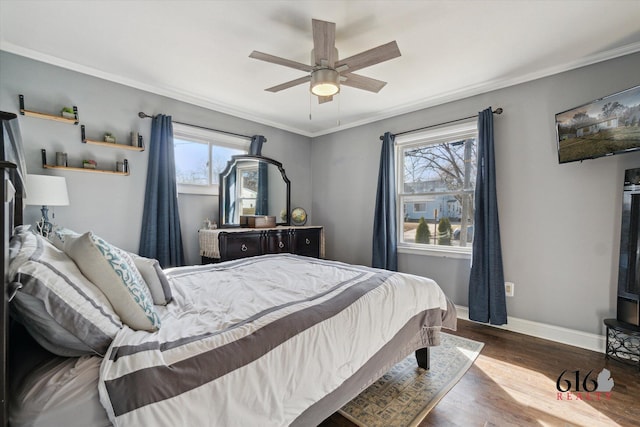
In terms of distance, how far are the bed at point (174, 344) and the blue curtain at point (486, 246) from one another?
168cm

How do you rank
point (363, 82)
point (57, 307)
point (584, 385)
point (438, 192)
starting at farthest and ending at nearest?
1. point (438, 192)
2. point (363, 82)
3. point (584, 385)
4. point (57, 307)

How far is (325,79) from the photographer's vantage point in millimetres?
2018

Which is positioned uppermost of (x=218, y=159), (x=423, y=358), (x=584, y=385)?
(x=218, y=159)

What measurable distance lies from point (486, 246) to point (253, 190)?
293cm

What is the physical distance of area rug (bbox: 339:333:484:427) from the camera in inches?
62.0

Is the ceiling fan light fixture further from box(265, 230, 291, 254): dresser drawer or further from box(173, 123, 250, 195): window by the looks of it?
box(265, 230, 291, 254): dresser drawer

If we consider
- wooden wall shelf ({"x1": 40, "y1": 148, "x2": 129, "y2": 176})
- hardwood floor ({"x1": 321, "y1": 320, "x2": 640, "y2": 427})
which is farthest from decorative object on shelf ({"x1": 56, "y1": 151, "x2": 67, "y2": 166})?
hardwood floor ({"x1": 321, "y1": 320, "x2": 640, "y2": 427})

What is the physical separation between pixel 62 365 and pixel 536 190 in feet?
11.6

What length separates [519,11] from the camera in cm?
187

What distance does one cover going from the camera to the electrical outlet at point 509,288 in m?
2.85

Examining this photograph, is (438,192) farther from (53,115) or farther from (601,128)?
(53,115)

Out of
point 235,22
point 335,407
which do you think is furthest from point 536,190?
point 235,22

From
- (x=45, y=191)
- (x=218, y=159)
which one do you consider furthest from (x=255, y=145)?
(x=45, y=191)

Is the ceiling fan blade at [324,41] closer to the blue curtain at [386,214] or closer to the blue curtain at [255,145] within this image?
the blue curtain at [386,214]
